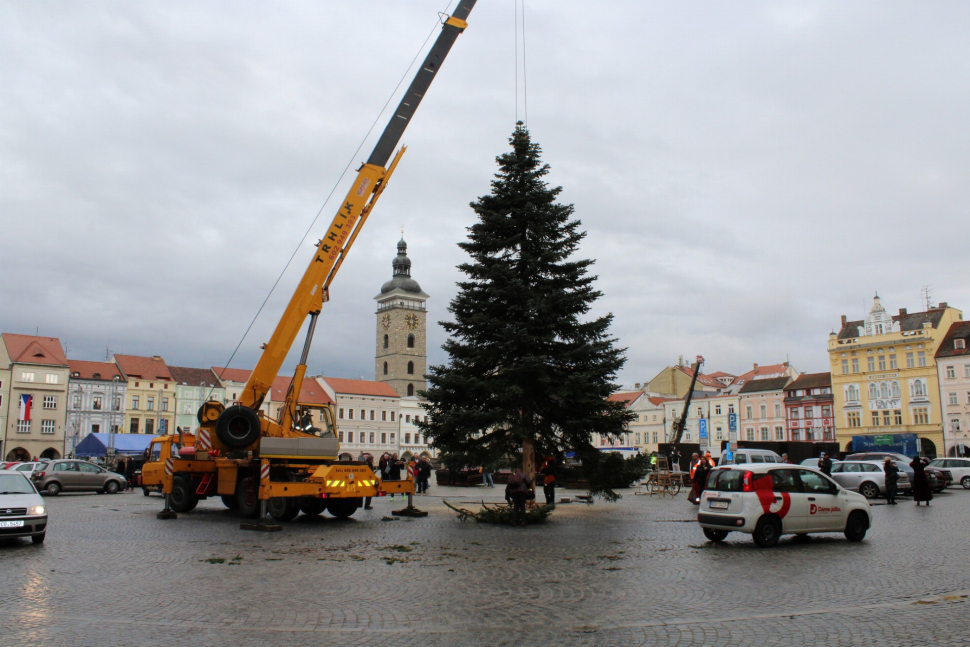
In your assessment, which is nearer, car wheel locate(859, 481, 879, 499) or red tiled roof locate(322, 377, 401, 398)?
car wheel locate(859, 481, 879, 499)

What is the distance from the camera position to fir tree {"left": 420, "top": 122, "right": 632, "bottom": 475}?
20.3 metres

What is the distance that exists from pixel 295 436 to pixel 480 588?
440 inches

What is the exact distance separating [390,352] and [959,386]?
8316 cm

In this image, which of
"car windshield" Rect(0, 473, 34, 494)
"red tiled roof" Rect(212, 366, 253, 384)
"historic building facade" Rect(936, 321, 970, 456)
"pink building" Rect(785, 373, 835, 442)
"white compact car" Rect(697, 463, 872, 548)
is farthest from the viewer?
"red tiled roof" Rect(212, 366, 253, 384)

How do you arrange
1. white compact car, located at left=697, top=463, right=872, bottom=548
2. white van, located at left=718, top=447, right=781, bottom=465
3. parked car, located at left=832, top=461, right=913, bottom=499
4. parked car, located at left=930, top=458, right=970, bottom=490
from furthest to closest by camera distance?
parked car, located at left=930, top=458, right=970, bottom=490
white van, located at left=718, top=447, right=781, bottom=465
parked car, located at left=832, top=461, right=913, bottom=499
white compact car, located at left=697, top=463, right=872, bottom=548

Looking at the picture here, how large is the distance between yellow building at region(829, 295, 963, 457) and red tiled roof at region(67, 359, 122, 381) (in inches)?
2914

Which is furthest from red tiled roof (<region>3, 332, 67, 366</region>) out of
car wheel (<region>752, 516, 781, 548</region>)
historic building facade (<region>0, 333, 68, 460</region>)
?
car wheel (<region>752, 516, 781, 548</region>)

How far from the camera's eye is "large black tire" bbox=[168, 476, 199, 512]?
2136 cm

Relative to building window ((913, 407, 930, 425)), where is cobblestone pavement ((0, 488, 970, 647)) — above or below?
below

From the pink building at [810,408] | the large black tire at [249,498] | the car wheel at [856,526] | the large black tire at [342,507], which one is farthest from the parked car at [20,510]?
the pink building at [810,408]

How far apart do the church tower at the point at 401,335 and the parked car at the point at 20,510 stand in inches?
4314

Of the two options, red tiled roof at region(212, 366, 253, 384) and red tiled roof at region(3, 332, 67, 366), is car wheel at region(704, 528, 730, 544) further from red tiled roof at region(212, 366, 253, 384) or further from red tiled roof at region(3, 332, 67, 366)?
red tiled roof at region(212, 366, 253, 384)

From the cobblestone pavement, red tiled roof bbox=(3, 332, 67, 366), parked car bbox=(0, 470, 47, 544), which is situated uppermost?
red tiled roof bbox=(3, 332, 67, 366)

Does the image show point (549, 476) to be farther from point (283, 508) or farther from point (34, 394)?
point (34, 394)
